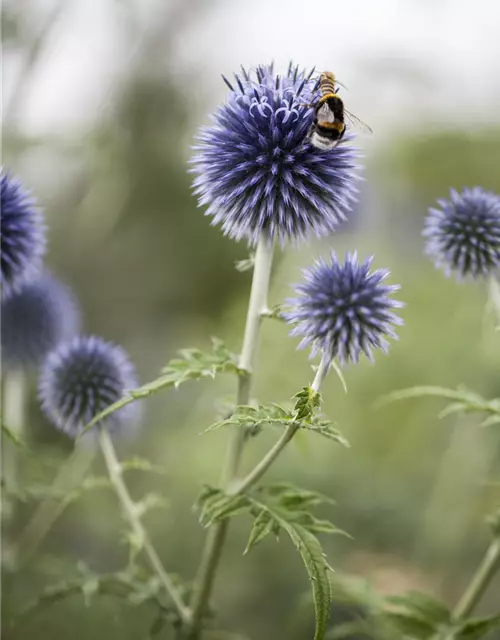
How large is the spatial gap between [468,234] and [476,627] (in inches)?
23.3

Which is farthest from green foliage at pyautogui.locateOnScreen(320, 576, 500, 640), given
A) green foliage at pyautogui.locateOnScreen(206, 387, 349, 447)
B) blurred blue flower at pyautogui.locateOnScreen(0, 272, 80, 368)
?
blurred blue flower at pyautogui.locateOnScreen(0, 272, 80, 368)

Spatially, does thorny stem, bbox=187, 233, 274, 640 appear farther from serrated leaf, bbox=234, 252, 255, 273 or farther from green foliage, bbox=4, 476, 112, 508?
green foliage, bbox=4, 476, 112, 508

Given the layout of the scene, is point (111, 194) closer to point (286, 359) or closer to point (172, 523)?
point (286, 359)

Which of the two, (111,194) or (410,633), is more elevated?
(111,194)

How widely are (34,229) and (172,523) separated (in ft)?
3.68

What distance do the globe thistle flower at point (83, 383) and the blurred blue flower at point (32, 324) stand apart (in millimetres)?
303

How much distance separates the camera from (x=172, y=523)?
1952 millimetres

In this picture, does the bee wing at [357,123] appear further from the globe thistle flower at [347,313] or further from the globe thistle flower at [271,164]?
the globe thistle flower at [347,313]

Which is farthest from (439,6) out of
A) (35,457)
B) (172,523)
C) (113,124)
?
(35,457)

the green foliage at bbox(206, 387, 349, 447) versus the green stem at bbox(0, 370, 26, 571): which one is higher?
the green foliage at bbox(206, 387, 349, 447)

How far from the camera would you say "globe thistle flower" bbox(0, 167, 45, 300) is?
3.42 feet

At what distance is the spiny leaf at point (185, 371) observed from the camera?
0.73 meters

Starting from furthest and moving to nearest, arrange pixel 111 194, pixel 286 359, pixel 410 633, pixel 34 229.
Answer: pixel 111 194, pixel 286 359, pixel 34 229, pixel 410 633

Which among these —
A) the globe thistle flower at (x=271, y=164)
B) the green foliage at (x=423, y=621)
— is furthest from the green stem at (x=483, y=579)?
the globe thistle flower at (x=271, y=164)
